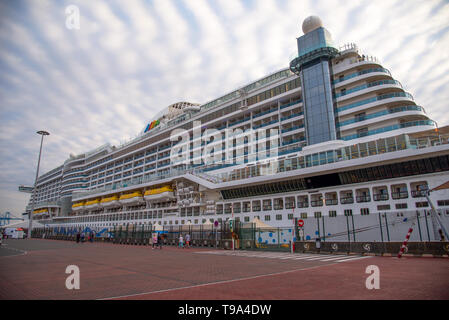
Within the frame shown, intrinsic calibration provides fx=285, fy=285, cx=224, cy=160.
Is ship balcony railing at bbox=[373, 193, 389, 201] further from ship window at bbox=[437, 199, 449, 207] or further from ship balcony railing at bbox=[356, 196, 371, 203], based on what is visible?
ship window at bbox=[437, 199, 449, 207]

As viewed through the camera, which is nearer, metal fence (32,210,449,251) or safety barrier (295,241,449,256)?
safety barrier (295,241,449,256)

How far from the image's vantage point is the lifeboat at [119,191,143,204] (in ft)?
197

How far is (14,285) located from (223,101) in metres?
51.1

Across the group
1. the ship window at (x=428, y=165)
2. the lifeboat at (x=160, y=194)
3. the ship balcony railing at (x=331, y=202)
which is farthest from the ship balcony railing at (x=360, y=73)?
the lifeboat at (x=160, y=194)

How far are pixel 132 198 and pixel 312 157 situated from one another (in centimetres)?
4190

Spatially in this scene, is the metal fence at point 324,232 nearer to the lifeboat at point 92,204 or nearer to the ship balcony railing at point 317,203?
the ship balcony railing at point 317,203

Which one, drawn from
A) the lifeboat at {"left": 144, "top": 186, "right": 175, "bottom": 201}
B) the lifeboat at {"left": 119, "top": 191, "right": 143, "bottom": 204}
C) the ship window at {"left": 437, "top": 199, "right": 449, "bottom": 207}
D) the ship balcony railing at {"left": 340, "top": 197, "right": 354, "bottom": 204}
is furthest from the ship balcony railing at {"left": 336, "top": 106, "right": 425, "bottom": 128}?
the lifeboat at {"left": 119, "top": 191, "right": 143, "bottom": 204}

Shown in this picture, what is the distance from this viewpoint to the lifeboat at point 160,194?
52219 millimetres

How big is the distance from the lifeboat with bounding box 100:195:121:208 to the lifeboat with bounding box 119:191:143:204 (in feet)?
12.4

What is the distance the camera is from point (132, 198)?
6075 cm

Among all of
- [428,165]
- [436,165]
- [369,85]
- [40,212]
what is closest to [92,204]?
[40,212]

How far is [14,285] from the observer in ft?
27.8

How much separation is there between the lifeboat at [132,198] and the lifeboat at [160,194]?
3.85 meters
